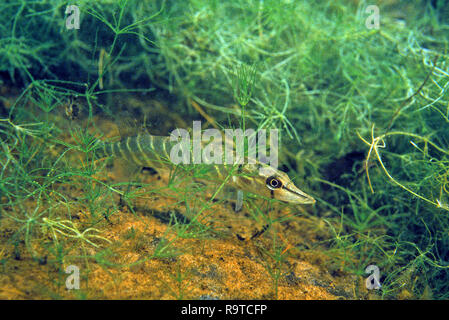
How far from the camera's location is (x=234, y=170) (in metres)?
2.72

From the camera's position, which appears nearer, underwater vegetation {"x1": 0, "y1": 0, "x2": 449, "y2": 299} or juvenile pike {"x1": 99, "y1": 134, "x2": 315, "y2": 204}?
underwater vegetation {"x1": 0, "y1": 0, "x2": 449, "y2": 299}

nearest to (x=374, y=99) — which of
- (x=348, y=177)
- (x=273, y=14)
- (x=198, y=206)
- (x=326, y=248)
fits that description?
(x=348, y=177)

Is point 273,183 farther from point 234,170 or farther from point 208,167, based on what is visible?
point 208,167

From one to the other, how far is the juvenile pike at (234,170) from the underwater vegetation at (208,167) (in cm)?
8

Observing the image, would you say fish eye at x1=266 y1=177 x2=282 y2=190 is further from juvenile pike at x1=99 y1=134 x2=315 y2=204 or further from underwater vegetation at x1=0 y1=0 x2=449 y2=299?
underwater vegetation at x1=0 y1=0 x2=449 y2=299

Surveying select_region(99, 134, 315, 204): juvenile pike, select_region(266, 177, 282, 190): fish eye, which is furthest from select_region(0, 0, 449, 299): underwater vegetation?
select_region(266, 177, 282, 190): fish eye

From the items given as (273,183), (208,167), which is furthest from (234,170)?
(273,183)

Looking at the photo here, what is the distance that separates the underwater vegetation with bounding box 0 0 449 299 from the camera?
2273 millimetres

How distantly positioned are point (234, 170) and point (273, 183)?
0.39m

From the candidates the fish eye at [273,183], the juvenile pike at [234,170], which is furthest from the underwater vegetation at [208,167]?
the fish eye at [273,183]

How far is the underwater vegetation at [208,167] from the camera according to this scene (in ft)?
7.46

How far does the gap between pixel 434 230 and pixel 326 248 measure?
1135 millimetres

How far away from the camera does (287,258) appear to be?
8.86 ft

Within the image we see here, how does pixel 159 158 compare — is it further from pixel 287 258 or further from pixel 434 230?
pixel 434 230
